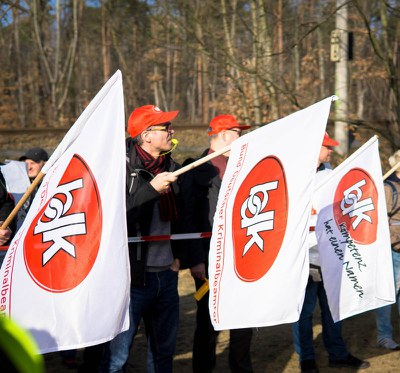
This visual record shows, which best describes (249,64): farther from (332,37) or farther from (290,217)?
(290,217)

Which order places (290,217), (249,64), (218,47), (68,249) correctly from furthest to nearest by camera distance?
(249,64), (218,47), (290,217), (68,249)

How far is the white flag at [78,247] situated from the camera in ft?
12.2

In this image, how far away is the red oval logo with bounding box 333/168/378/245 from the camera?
529cm

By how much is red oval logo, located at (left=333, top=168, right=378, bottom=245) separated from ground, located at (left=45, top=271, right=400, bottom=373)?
1.45m

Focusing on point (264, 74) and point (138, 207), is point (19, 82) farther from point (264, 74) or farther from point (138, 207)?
point (138, 207)

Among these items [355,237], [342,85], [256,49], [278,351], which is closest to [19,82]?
[342,85]

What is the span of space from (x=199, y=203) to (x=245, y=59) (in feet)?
23.7

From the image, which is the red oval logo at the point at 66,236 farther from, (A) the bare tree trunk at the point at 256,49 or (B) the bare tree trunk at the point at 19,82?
(B) the bare tree trunk at the point at 19,82

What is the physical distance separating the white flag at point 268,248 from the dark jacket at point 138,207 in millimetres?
433

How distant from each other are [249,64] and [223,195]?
7716 millimetres

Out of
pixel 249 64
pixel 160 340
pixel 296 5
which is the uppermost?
pixel 296 5

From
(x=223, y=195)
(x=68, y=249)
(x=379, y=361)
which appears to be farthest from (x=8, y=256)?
(x=379, y=361)

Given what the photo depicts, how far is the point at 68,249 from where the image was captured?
12.4 ft

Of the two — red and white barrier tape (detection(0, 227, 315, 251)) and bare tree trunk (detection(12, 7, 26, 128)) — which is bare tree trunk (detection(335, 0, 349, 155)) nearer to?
red and white barrier tape (detection(0, 227, 315, 251))
